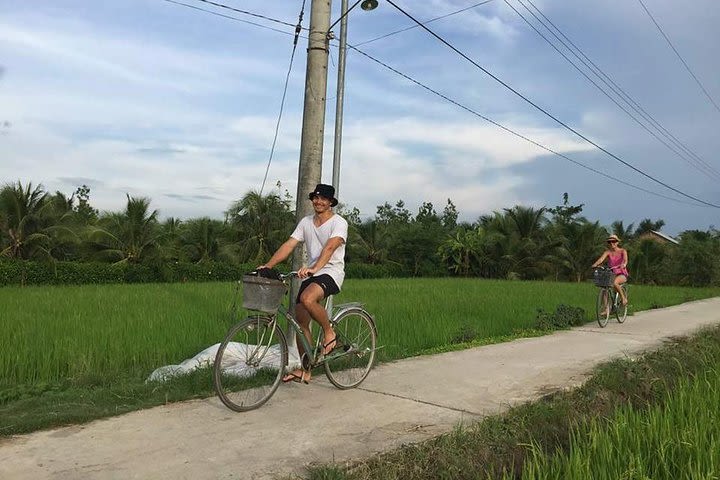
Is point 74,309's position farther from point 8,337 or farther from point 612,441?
point 612,441

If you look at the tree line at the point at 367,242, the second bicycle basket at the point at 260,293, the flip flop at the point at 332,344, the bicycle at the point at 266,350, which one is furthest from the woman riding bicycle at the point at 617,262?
the tree line at the point at 367,242

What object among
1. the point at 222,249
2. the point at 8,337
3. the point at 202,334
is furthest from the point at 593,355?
the point at 222,249

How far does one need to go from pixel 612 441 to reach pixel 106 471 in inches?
108

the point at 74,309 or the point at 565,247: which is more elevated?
the point at 565,247

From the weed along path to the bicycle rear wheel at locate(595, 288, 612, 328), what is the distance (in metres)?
4.65

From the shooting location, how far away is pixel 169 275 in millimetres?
24719

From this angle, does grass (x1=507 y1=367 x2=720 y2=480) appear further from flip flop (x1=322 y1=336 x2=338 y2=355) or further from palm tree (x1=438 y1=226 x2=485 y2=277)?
palm tree (x1=438 y1=226 x2=485 y2=277)

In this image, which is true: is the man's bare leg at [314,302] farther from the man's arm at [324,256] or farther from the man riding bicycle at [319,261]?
the man's arm at [324,256]

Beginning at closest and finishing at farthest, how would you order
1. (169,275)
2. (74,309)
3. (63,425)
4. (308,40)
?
(63,425) → (308,40) → (74,309) → (169,275)

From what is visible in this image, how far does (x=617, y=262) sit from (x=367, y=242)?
26.7m

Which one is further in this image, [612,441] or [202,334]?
[202,334]

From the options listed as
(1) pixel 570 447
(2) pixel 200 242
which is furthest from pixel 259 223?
(1) pixel 570 447

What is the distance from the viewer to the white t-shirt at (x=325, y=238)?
4973mm

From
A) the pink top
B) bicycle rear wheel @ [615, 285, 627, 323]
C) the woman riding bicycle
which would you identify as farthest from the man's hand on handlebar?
bicycle rear wheel @ [615, 285, 627, 323]
